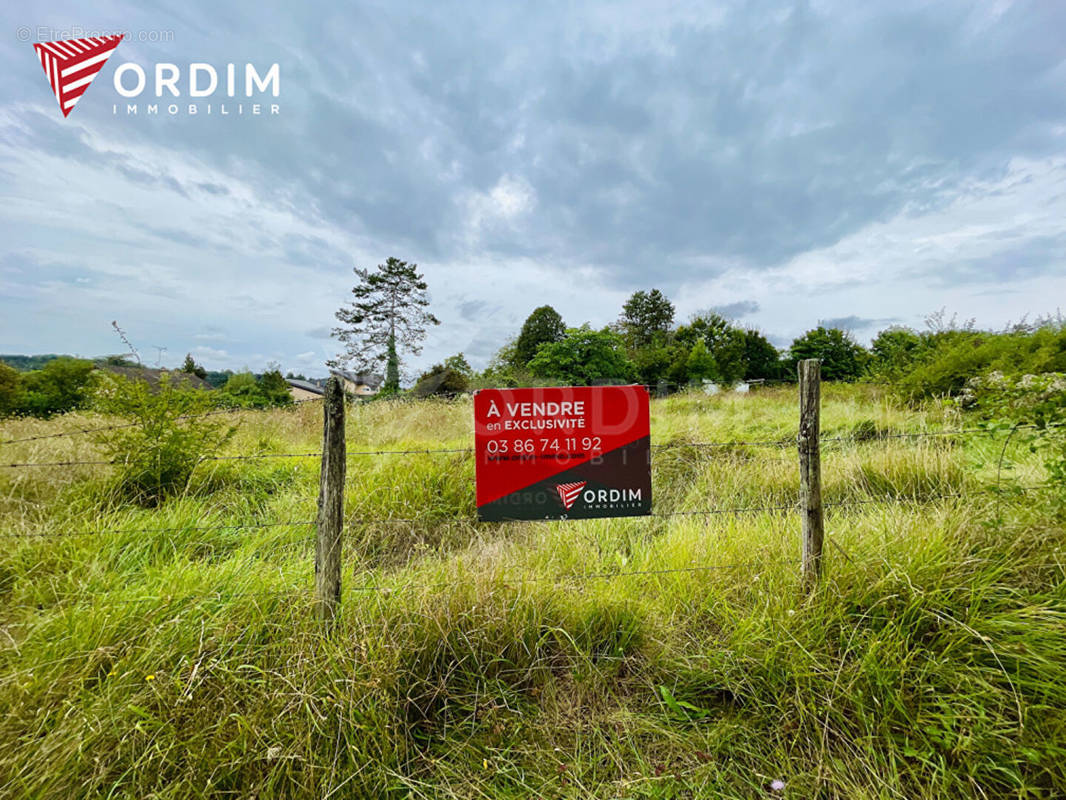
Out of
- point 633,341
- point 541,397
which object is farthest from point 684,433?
point 633,341

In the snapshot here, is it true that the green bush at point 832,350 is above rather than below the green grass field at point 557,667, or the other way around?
above

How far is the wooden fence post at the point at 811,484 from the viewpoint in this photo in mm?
2322

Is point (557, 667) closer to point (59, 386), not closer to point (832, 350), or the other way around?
point (59, 386)

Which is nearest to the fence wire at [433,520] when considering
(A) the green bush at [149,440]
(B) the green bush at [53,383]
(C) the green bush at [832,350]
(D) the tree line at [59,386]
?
(A) the green bush at [149,440]

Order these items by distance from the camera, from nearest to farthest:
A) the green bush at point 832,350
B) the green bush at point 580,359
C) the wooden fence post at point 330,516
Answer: the wooden fence post at point 330,516
the green bush at point 580,359
the green bush at point 832,350

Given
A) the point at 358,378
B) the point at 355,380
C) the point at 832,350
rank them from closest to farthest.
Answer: the point at 355,380
the point at 358,378
the point at 832,350

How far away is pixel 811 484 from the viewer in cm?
232

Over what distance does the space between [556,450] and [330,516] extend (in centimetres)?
124

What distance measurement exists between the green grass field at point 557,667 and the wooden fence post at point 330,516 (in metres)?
0.10

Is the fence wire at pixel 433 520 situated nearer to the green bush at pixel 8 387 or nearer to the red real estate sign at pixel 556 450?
the red real estate sign at pixel 556 450

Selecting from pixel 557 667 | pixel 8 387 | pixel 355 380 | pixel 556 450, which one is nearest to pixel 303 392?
pixel 8 387

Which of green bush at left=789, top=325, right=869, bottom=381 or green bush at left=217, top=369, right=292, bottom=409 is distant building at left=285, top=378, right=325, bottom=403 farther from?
green bush at left=789, top=325, right=869, bottom=381

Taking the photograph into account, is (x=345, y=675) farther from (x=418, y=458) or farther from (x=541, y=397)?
(x=418, y=458)

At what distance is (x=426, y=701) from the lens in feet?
6.44
